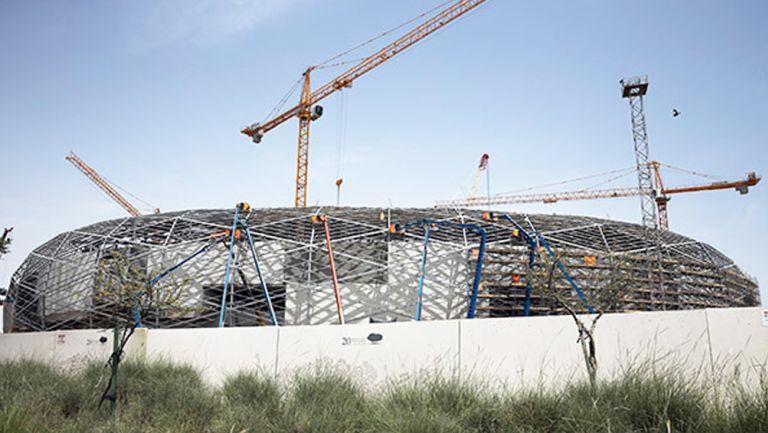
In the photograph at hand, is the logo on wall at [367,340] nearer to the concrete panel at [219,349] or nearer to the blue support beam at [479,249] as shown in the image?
the concrete panel at [219,349]

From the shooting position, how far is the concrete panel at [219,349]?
12156mm

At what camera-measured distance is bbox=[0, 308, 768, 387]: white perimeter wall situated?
28.8ft

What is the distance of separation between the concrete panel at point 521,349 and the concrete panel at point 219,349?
4588 mm

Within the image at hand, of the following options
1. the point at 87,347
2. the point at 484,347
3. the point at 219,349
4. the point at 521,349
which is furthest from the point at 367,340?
the point at 87,347

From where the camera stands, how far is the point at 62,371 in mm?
13125

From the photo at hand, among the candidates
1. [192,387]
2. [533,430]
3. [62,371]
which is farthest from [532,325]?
[62,371]

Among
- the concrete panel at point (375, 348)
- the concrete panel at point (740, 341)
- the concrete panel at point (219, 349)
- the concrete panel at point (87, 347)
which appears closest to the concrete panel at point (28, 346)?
the concrete panel at point (87, 347)

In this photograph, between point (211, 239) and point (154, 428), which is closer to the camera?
point (154, 428)

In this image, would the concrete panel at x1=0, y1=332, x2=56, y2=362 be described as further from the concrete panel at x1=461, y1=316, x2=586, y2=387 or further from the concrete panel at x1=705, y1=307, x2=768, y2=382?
the concrete panel at x1=705, y1=307, x2=768, y2=382

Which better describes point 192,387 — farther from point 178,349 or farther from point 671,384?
point 671,384

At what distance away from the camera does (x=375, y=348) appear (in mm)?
11445

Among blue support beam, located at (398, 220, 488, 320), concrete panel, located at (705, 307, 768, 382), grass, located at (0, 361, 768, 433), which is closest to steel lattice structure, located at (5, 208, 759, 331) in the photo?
blue support beam, located at (398, 220, 488, 320)

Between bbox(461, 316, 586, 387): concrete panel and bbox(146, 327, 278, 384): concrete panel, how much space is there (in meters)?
4.59

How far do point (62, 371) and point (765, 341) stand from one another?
1505 centimetres
